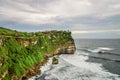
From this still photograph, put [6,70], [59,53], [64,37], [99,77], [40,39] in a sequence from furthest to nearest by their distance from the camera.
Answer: [64,37]
[59,53]
[40,39]
[99,77]
[6,70]

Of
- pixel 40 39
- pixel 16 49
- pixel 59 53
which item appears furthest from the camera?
pixel 59 53

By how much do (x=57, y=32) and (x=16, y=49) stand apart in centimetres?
6754

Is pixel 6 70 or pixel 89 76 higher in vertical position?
pixel 6 70

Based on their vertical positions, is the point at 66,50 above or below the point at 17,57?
below

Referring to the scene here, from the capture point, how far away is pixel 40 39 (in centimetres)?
9556

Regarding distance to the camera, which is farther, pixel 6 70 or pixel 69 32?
pixel 69 32

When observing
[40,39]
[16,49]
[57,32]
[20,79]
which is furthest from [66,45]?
[20,79]

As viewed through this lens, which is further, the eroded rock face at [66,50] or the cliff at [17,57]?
the eroded rock face at [66,50]

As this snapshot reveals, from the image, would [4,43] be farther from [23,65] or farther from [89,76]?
[89,76]

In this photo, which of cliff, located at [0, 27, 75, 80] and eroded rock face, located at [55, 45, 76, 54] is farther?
eroded rock face, located at [55, 45, 76, 54]

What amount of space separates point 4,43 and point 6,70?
41.5 ft

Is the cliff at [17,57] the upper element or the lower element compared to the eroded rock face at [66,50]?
upper

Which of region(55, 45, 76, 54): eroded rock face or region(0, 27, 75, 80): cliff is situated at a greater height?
region(0, 27, 75, 80): cliff

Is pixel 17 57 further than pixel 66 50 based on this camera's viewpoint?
No
